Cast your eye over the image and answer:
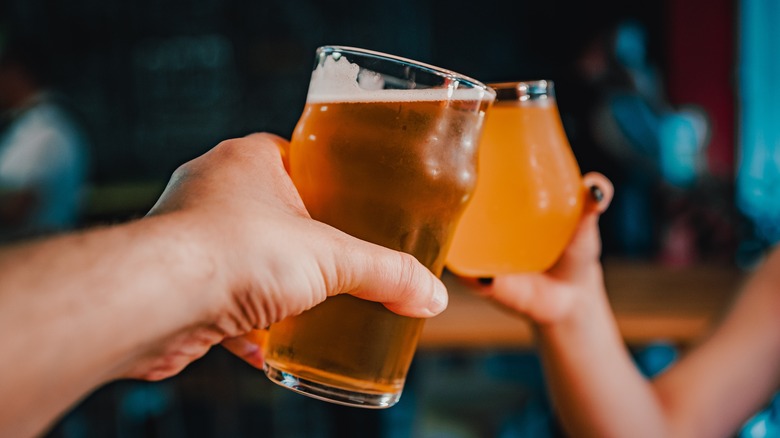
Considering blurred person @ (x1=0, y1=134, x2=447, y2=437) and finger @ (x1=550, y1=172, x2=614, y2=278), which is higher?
blurred person @ (x1=0, y1=134, x2=447, y2=437)

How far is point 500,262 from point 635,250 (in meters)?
3.84

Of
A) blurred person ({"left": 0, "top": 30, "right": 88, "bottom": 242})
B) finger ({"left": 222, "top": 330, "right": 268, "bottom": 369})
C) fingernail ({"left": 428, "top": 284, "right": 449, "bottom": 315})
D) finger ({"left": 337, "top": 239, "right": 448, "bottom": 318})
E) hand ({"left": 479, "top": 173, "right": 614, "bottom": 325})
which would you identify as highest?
finger ({"left": 337, "top": 239, "right": 448, "bottom": 318})

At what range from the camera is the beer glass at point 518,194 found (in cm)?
111

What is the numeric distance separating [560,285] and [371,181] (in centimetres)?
67

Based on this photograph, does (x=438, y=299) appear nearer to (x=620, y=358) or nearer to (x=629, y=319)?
(x=620, y=358)

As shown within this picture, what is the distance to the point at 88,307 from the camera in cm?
54

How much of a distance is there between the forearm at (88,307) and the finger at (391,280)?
0.50 feet

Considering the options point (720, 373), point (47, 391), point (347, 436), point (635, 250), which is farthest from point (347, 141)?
point (635, 250)

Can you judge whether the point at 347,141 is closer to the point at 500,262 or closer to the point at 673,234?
the point at 500,262

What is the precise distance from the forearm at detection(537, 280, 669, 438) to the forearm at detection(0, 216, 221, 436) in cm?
90

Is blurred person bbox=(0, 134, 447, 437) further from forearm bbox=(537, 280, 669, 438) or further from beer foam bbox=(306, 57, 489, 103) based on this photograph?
forearm bbox=(537, 280, 669, 438)

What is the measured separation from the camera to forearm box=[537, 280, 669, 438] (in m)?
1.37

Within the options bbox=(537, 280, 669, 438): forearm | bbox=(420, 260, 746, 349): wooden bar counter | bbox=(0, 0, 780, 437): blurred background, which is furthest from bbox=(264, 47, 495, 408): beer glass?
bbox=(0, 0, 780, 437): blurred background

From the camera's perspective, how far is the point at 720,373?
1.49m
